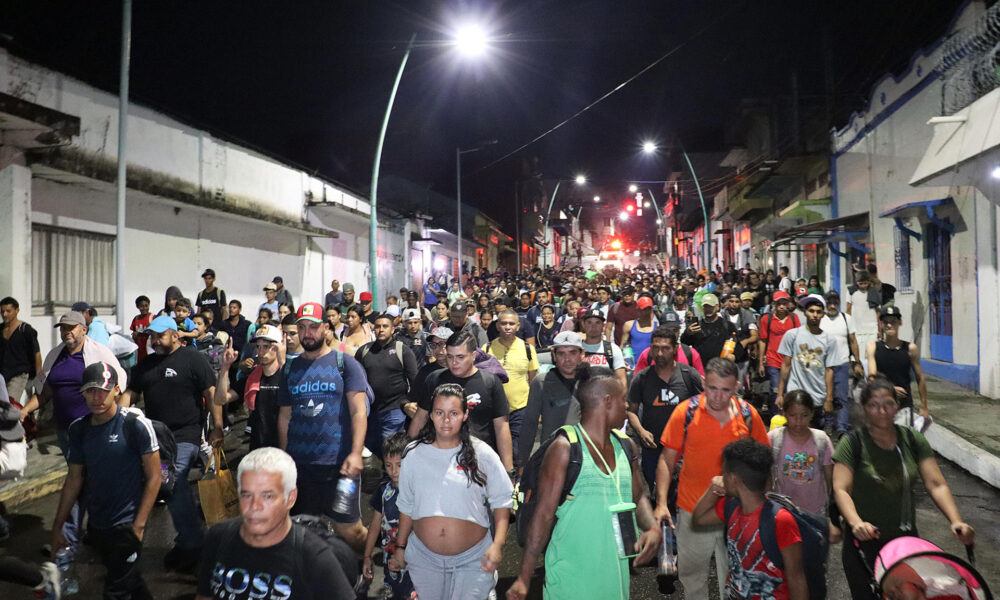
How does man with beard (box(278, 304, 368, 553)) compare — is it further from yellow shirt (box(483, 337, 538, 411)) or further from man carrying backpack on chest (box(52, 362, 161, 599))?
yellow shirt (box(483, 337, 538, 411))

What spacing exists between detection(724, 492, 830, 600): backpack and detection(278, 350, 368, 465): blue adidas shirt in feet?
9.43

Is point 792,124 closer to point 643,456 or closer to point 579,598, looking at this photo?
point 643,456

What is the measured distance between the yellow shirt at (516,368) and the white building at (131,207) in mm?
6644

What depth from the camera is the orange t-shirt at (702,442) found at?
170 inches

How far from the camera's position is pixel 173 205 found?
14.1 m

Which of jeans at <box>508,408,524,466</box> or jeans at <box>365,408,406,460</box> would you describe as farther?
jeans at <box>365,408,406,460</box>

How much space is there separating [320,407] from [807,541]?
10.5 ft

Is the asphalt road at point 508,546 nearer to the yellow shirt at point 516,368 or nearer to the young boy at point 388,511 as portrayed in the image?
the young boy at point 388,511

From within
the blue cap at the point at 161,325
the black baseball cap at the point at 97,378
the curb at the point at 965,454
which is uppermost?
the blue cap at the point at 161,325

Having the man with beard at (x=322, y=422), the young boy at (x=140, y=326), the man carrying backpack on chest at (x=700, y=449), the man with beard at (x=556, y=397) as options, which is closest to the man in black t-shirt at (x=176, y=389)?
the man with beard at (x=322, y=422)

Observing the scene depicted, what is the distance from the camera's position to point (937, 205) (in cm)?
1288

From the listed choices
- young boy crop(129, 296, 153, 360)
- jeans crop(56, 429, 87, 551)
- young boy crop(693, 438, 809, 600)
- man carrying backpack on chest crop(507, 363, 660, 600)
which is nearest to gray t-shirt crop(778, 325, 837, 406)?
young boy crop(693, 438, 809, 600)

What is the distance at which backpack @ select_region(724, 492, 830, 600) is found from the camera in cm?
308

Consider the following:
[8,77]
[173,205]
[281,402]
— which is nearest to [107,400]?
[281,402]
